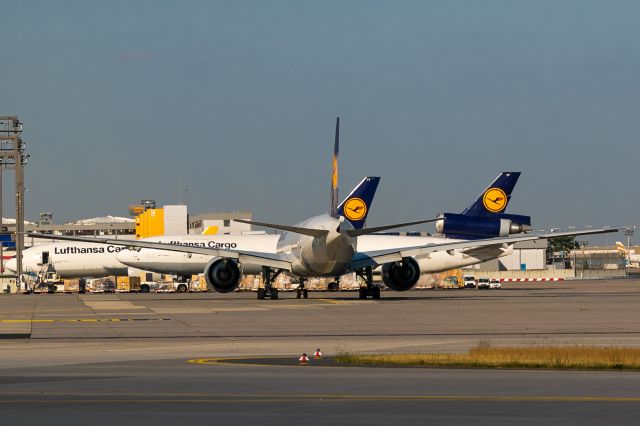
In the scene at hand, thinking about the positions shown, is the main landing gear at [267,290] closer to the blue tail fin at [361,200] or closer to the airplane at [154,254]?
the airplane at [154,254]

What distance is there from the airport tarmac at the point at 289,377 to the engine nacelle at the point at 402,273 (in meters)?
21.0

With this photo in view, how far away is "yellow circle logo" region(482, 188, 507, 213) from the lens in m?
92.5

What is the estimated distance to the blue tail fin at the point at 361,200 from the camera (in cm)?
9595

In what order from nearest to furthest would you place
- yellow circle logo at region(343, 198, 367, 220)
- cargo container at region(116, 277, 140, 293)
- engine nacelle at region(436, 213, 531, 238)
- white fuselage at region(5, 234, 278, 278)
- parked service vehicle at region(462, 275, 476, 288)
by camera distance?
white fuselage at region(5, 234, 278, 278) < engine nacelle at region(436, 213, 531, 238) < yellow circle logo at region(343, 198, 367, 220) < cargo container at region(116, 277, 140, 293) < parked service vehicle at region(462, 275, 476, 288)

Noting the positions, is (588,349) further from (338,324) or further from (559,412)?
(338,324)

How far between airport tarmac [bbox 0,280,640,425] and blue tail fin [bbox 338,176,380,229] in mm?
53278

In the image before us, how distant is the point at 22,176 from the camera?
11088 centimetres

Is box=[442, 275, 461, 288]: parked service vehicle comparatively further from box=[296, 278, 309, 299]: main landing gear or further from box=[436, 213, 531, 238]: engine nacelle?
box=[296, 278, 309, 299]: main landing gear

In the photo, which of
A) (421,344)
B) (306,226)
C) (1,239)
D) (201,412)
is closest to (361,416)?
(201,412)

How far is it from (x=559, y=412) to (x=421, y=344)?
14.5m

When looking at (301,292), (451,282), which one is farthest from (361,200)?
(301,292)

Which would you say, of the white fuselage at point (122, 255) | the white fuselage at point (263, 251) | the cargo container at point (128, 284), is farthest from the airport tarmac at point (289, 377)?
the cargo container at point (128, 284)

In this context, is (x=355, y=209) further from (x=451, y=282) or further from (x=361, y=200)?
(x=451, y=282)

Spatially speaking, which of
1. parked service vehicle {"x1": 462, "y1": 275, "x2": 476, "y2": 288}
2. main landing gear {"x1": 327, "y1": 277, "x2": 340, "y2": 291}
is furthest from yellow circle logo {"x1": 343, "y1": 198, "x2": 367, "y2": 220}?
parked service vehicle {"x1": 462, "y1": 275, "x2": 476, "y2": 288}
